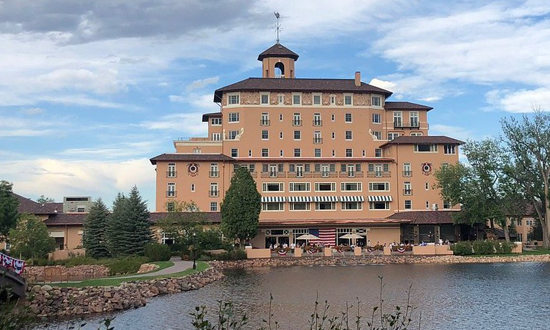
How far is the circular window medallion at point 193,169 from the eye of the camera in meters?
73.7

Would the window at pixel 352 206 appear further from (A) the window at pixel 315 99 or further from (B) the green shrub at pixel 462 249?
(B) the green shrub at pixel 462 249

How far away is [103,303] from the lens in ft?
99.5

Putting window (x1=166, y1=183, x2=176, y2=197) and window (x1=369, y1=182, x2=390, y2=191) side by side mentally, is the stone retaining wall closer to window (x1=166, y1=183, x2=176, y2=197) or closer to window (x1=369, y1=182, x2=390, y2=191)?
window (x1=166, y1=183, x2=176, y2=197)

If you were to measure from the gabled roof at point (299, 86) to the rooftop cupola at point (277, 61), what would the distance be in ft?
20.3

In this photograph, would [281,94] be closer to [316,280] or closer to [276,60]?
[276,60]

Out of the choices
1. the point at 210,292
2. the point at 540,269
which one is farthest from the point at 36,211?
the point at 540,269

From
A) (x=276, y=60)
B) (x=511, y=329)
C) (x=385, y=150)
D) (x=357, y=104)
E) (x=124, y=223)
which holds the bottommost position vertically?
(x=511, y=329)

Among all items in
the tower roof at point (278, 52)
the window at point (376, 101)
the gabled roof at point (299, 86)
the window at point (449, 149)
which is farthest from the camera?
the tower roof at point (278, 52)

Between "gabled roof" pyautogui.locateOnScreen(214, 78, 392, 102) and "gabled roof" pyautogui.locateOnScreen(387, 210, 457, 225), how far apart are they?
16.8 meters

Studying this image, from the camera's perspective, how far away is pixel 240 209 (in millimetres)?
62688

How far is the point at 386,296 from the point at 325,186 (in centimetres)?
4160

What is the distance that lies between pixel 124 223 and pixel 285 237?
24.2 metres

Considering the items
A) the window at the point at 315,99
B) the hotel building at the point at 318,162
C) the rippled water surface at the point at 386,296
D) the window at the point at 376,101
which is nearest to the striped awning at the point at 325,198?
the hotel building at the point at 318,162

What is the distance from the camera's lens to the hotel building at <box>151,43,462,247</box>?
73.4 m
